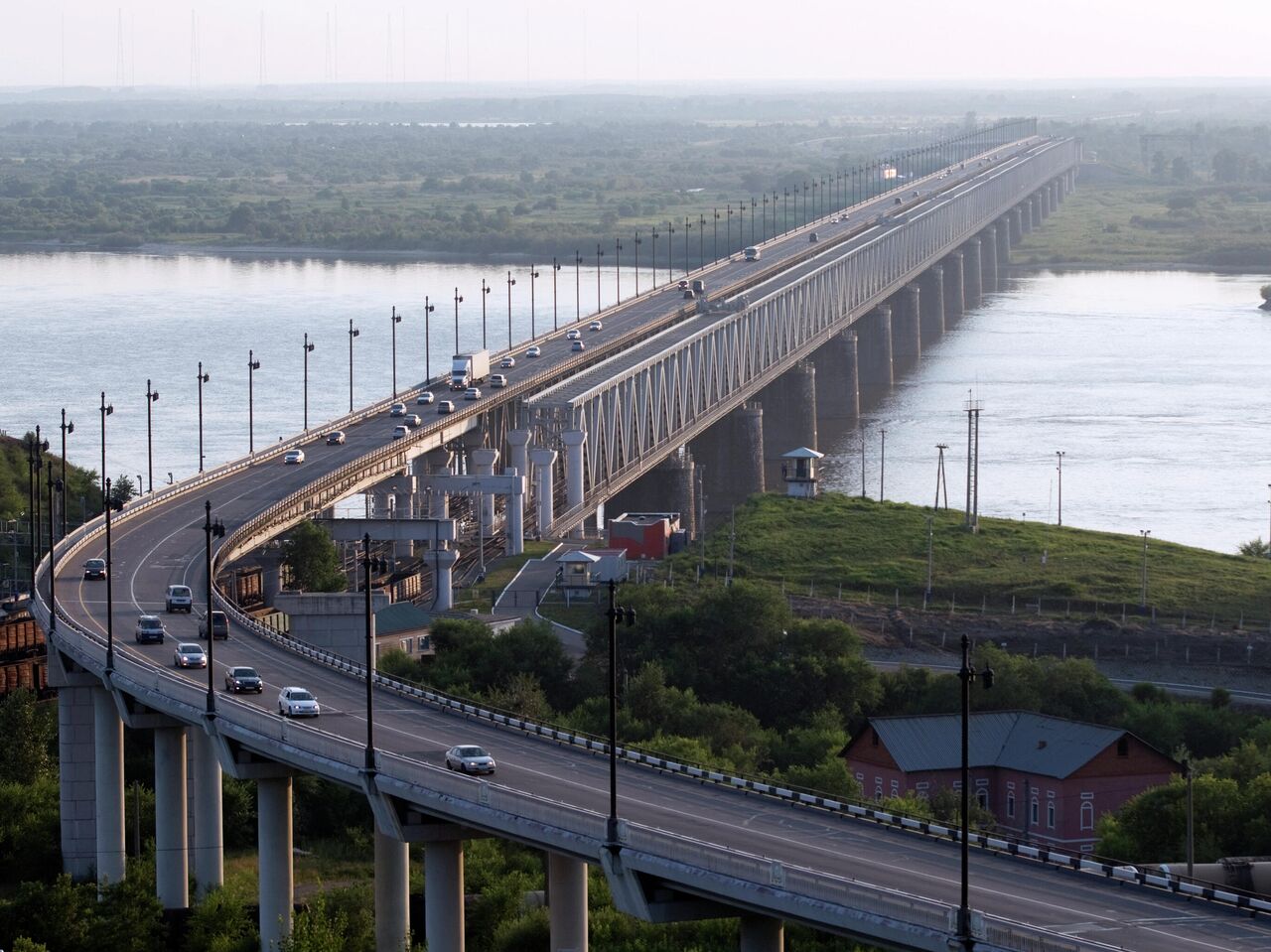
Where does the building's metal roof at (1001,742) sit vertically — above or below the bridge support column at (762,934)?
below

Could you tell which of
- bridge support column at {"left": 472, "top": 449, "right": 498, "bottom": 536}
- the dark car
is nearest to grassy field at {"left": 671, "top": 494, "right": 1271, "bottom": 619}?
bridge support column at {"left": 472, "top": 449, "right": 498, "bottom": 536}

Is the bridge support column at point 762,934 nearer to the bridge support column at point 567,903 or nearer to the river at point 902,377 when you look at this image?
the bridge support column at point 567,903

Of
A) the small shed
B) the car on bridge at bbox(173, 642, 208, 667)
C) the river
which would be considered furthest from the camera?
the river

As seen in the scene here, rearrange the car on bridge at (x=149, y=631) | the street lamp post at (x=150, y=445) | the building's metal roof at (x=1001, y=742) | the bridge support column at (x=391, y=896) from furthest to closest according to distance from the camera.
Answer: the street lamp post at (x=150, y=445) < the building's metal roof at (x=1001, y=742) < the car on bridge at (x=149, y=631) < the bridge support column at (x=391, y=896)

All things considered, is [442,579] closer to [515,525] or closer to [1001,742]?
[515,525]

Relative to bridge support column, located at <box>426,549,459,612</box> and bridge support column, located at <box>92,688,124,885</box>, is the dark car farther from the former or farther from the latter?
bridge support column, located at <box>426,549,459,612</box>

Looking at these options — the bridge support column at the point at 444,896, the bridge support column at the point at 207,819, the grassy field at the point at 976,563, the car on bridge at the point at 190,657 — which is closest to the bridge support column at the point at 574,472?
the grassy field at the point at 976,563
